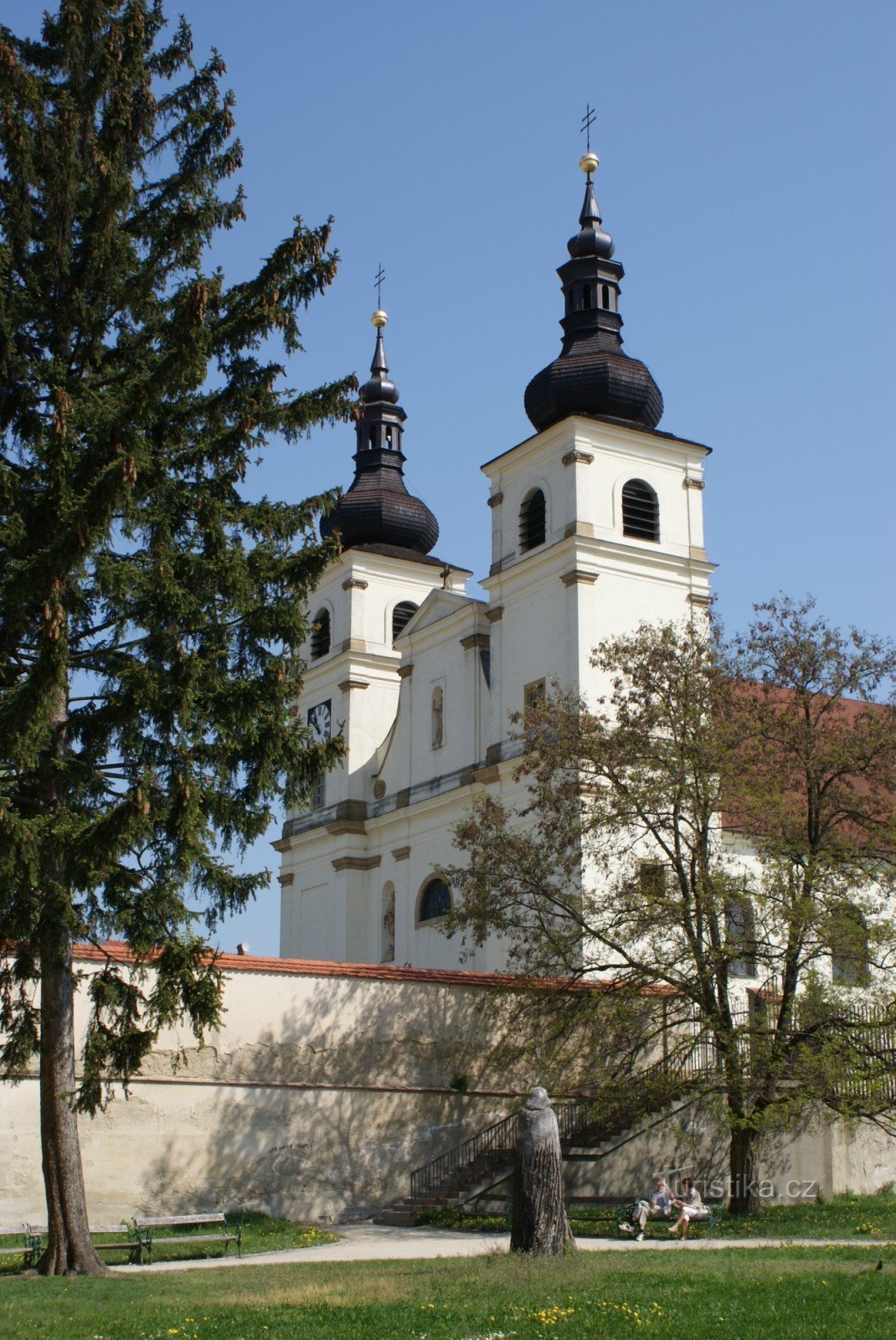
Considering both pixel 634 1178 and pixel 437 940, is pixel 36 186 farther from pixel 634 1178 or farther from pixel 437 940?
pixel 437 940

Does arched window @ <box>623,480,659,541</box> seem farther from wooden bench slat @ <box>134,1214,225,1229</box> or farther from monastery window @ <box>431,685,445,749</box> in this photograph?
wooden bench slat @ <box>134,1214,225,1229</box>

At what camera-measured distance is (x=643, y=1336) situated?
1065cm

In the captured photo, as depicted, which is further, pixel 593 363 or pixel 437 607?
pixel 437 607

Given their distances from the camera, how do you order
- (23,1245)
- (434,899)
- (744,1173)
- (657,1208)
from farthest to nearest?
(434,899) < (744,1173) < (657,1208) < (23,1245)

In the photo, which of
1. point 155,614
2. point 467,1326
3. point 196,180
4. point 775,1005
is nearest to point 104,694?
point 155,614

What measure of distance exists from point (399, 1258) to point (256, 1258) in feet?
6.47

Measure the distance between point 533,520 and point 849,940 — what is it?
1885 centimetres

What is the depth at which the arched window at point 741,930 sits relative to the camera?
71.9 feet

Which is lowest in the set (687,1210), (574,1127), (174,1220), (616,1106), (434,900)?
(174,1220)

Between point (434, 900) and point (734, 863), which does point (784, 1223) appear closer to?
point (734, 863)

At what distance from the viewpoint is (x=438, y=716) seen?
40.2 metres

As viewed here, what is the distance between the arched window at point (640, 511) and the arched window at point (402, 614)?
32.4 feet

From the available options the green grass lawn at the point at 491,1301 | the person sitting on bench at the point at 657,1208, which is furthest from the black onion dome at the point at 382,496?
the green grass lawn at the point at 491,1301

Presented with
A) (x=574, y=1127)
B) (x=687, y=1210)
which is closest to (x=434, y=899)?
(x=574, y=1127)
